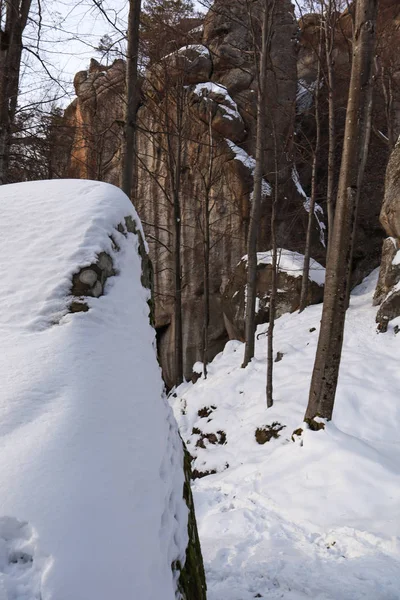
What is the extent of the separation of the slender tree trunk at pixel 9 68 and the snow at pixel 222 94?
8.13 metres

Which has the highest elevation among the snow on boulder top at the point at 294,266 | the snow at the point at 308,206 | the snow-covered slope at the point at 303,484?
the snow at the point at 308,206

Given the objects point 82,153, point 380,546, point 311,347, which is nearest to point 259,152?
point 311,347

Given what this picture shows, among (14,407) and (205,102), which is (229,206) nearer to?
(205,102)

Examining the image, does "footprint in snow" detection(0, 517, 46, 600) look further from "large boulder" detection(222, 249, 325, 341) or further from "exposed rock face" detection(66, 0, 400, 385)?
"exposed rock face" detection(66, 0, 400, 385)

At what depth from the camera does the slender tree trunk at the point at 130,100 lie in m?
6.76

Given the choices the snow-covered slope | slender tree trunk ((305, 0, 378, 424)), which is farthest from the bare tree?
slender tree trunk ((305, 0, 378, 424))

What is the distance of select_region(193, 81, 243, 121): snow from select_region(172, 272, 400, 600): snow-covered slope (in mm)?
9998

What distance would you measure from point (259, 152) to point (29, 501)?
9.74m

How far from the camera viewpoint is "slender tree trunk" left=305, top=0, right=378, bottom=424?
17.0 ft

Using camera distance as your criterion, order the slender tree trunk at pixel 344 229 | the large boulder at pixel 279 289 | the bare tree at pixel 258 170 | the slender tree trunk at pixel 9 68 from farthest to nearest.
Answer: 1. the large boulder at pixel 279 289
2. the bare tree at pixel 258 170
3. the slender tree trunk at pixel 9 68
4. the slender tree trunk at pixel 344 229

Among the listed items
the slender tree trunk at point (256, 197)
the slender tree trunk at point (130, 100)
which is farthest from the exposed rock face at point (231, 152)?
the slender tree trunk at point (130, 100)

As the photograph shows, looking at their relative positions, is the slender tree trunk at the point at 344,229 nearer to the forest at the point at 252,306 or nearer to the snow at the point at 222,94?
the forest at the point at 252,306

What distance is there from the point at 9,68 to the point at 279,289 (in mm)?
8707

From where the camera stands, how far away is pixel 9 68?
7.91 meters
